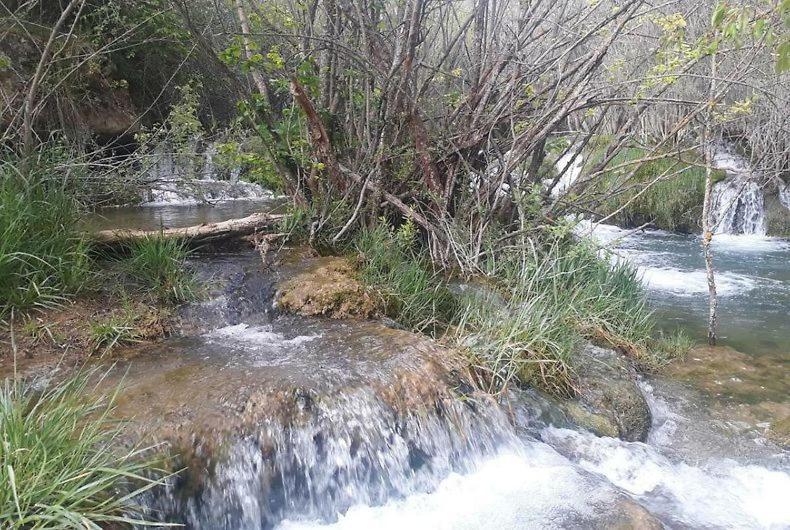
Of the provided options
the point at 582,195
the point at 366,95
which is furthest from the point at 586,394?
the point at 366,95

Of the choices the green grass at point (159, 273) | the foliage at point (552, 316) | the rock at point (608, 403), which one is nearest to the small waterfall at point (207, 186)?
the green grass at point (159, 273)

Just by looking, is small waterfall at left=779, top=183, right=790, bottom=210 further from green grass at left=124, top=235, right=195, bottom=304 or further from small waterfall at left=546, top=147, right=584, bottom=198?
green grass at left=124, top=235, right=195, bottom=304

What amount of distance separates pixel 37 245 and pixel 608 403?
4293 millimetres

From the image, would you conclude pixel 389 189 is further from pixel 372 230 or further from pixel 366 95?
pixel 366 95

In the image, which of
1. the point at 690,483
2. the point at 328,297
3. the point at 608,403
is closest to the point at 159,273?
the point at 328,297

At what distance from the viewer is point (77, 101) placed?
809 cm

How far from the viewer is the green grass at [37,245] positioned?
356 centimetres

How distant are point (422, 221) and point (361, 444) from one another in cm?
277

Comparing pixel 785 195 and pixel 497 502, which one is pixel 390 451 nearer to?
pixel 497 502

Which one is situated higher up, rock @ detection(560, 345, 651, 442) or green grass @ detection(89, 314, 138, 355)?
green grass @ detection(89, 314, 138, 355)

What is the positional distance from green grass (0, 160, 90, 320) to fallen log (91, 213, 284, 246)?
383 mm

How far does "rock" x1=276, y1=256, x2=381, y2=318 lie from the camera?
4387mm

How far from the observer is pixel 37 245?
376cm

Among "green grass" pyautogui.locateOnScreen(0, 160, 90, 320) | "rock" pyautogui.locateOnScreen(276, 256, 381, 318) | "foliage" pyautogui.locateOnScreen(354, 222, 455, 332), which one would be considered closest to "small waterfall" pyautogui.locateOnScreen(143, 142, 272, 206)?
"green grass" pyautogui.locateOnScreen(0, 160, 90, 320)
